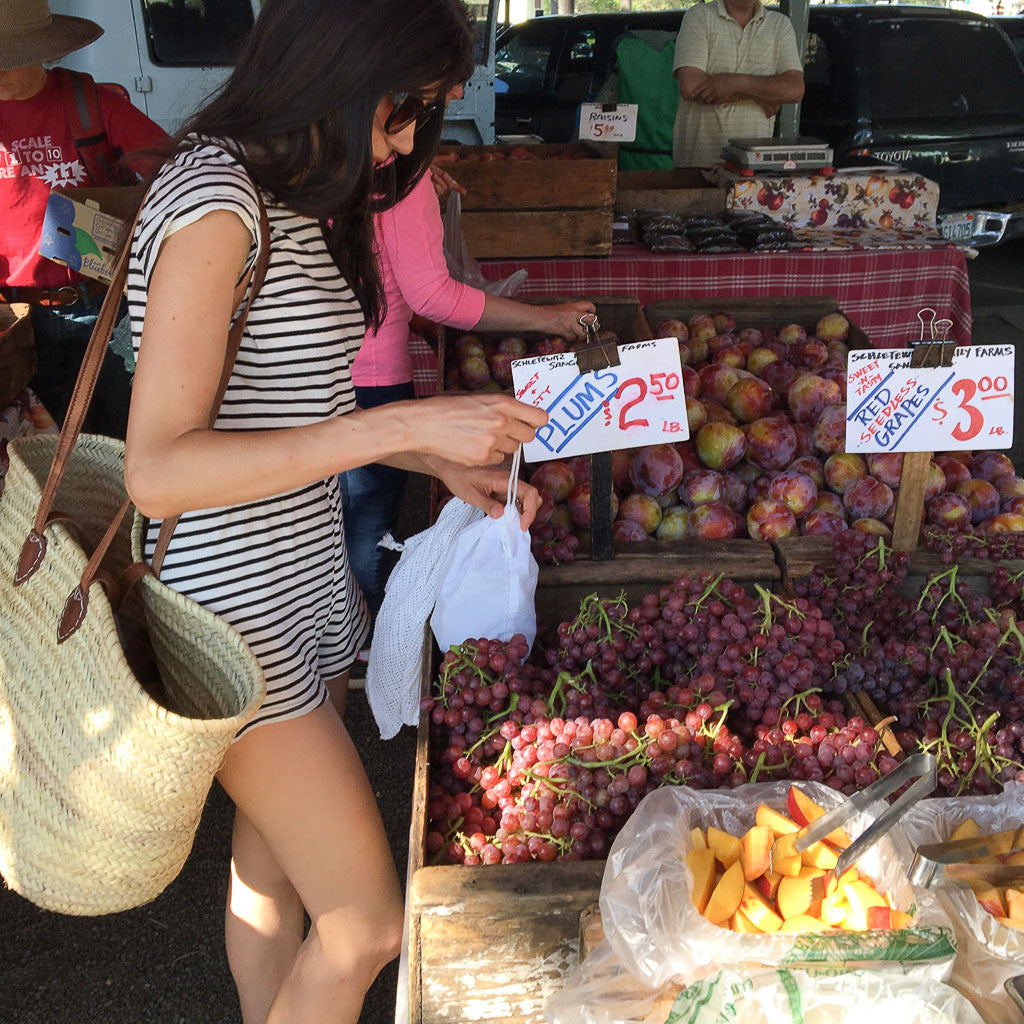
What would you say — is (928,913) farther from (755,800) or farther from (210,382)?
(210,382)

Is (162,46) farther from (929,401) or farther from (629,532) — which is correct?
(929,401)

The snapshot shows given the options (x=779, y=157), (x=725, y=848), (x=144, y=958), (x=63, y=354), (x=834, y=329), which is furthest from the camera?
(x=779, y=157)

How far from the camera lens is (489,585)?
1641mm

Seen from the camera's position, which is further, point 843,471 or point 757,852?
point 843,471

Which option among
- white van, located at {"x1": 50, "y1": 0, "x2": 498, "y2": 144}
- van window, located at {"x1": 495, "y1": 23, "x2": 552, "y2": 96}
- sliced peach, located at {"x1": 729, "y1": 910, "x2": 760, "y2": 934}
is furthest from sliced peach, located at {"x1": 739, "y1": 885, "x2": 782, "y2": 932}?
van window, located at {"x1": 495, "y1": 23, "x2": 552, "y2": 96}

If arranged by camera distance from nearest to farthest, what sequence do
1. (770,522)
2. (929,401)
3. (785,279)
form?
(929,401) → (770,522) → (785,279)

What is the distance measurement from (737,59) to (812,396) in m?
3.18

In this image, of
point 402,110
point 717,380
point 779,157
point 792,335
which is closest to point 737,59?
point 779,157

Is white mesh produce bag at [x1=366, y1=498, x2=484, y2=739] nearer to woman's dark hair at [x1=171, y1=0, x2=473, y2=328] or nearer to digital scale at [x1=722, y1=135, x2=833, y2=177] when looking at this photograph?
woman's dark hair at [x1=171, y1=0, x2=473, y2=328]

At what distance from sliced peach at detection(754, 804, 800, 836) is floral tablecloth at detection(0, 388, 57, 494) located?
243 centimetres

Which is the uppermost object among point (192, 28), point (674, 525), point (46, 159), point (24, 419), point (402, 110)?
point (402, 110)

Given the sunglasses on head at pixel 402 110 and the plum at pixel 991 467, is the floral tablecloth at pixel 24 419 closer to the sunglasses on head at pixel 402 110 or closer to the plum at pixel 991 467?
the sunglasses on head at pixel 402 110

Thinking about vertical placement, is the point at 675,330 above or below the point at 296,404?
below

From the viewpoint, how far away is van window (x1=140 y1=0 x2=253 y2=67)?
19.5 feet
